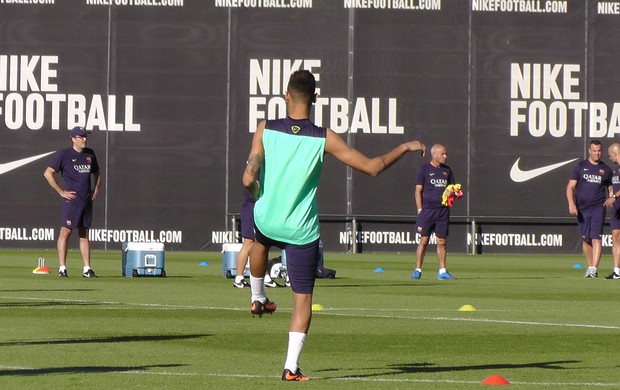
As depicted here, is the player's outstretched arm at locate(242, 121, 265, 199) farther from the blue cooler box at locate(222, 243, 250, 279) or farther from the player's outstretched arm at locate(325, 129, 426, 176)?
the blue cooler box at locate(222, 243, 250, 279)

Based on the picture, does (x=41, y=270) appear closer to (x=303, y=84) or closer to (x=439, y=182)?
(x=439, y=182)

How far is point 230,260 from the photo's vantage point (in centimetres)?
2220

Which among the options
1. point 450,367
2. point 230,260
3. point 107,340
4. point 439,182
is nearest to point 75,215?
point 230,260

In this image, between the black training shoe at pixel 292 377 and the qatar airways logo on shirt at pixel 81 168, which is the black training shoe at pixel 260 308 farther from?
the qatar airways logo on shirt at pixel 81 168

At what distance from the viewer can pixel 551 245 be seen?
111 feet

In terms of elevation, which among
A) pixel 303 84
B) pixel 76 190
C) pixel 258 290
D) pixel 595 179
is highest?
pixel 303 84

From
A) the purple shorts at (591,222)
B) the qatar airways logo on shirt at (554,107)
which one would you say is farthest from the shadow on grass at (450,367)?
the qatar airways logo on shirt at (554,107)

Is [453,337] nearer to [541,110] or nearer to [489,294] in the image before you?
[489,294]

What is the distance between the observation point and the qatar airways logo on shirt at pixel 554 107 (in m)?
33.5

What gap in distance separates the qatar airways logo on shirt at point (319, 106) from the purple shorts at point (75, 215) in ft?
37.2

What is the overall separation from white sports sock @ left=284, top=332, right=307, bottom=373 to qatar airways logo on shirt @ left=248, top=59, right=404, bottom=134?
77.3 ft

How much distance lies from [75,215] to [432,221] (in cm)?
552

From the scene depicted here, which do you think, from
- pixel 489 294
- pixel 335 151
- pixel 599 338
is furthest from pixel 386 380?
pixel 489 294

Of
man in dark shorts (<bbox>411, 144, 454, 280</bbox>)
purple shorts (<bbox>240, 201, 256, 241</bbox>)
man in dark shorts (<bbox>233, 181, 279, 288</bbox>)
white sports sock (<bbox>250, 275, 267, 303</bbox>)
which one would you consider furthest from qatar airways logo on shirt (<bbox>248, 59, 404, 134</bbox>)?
white sports sock (<bbox>250, 275, 267, 303</bbox>)
